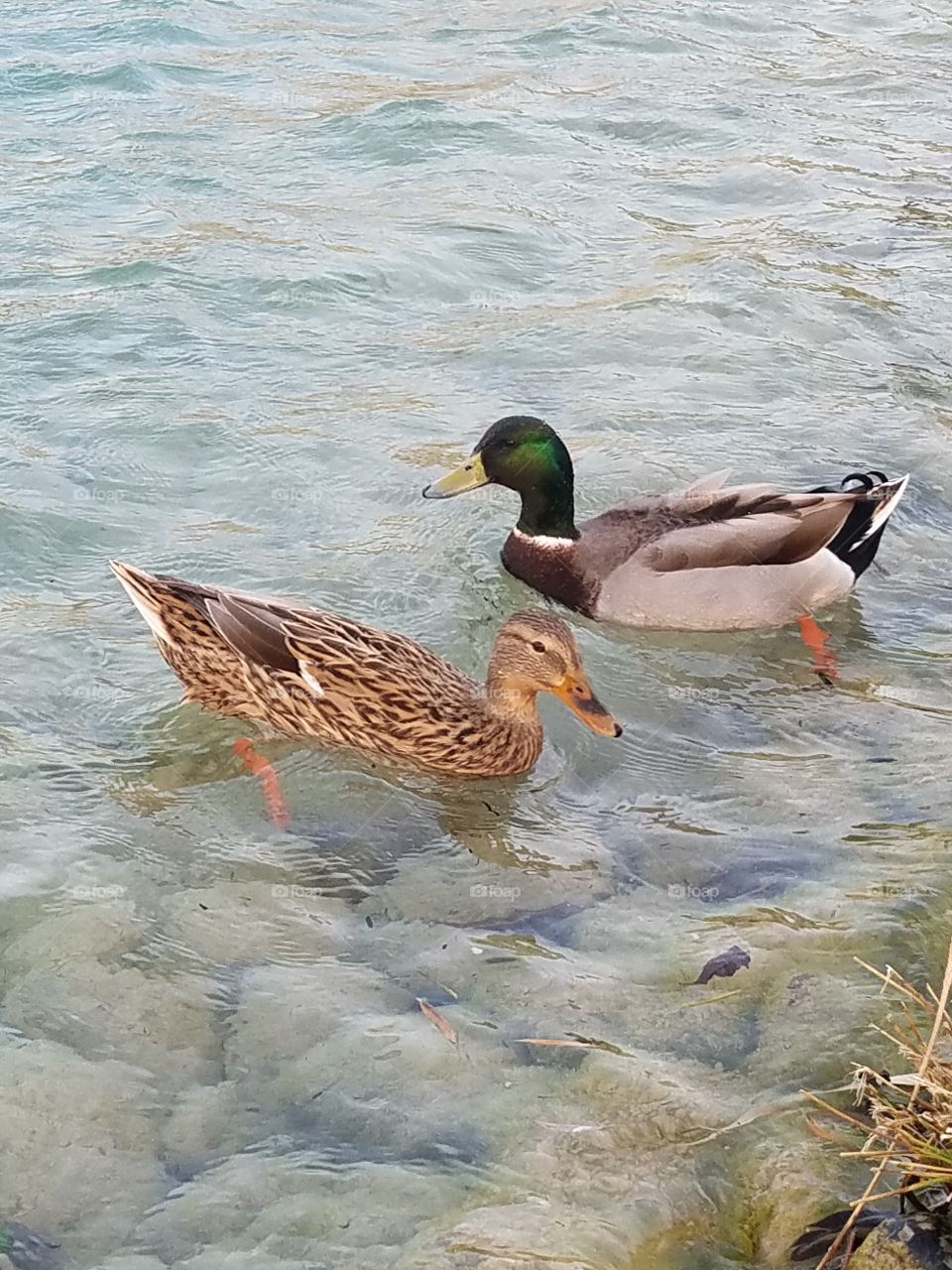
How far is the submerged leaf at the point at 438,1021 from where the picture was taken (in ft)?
14.0

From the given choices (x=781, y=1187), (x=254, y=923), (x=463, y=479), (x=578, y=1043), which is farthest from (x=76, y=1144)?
(x=463, y=479)

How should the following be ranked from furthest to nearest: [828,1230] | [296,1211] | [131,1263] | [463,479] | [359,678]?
1. [463,479]
2. [359,678]
3. [296,1211]
4. [131,1263]
5. [828,1230]

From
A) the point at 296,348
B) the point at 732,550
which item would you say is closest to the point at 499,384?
the point at 296,348

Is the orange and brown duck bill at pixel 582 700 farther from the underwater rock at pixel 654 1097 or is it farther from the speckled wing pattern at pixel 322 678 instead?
the underwater rock at pixel 654 1097

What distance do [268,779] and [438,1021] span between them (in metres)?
1.57

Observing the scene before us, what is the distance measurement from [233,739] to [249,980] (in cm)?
158

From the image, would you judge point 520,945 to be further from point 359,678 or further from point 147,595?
point 147,595

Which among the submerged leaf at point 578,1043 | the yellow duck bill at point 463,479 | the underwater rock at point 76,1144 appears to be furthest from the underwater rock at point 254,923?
Answer: the yellow duck bill at point 463,479

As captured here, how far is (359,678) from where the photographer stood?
583cm

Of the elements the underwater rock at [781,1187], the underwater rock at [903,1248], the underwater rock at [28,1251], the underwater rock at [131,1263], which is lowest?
the underwater rock at [131,1263]

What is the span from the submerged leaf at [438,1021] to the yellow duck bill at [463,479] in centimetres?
354

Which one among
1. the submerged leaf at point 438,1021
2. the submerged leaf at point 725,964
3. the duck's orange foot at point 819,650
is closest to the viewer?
the submerged leaf at point 438,1021

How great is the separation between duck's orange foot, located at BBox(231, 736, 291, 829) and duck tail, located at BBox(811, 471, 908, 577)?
2.74 m

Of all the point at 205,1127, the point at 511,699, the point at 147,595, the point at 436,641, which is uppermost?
the point at 147,595
